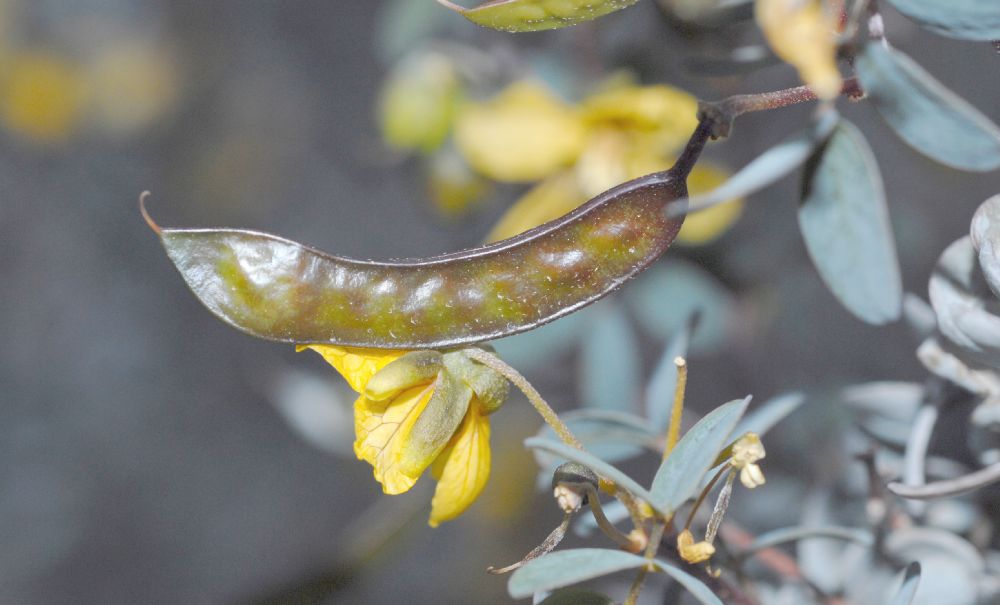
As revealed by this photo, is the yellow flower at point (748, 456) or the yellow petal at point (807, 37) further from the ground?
the yellow petal at point (807, 37)

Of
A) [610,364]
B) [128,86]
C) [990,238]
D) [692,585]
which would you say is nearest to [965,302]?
[990,238]

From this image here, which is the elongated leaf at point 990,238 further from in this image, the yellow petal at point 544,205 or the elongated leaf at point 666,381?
the yellow petal at point 544,205

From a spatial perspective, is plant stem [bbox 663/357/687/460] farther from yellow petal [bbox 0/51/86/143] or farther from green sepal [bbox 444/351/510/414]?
yellow petal [bbox 0/51/86/143]

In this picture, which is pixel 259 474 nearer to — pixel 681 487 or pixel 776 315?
pixel 776 315

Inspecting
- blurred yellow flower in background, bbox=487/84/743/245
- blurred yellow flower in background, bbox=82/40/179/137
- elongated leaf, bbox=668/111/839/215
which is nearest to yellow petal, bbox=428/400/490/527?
elongated leaf, bbox=668/111/839/215

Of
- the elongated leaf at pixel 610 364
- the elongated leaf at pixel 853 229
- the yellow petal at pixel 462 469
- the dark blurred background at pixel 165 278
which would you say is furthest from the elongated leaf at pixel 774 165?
the dark blurred background at pixel 165 278

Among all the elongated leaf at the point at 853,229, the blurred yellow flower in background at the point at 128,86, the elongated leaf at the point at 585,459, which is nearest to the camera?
the elongated leaf at the point at 585,459

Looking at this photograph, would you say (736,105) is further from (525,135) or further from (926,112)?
(525,135)
